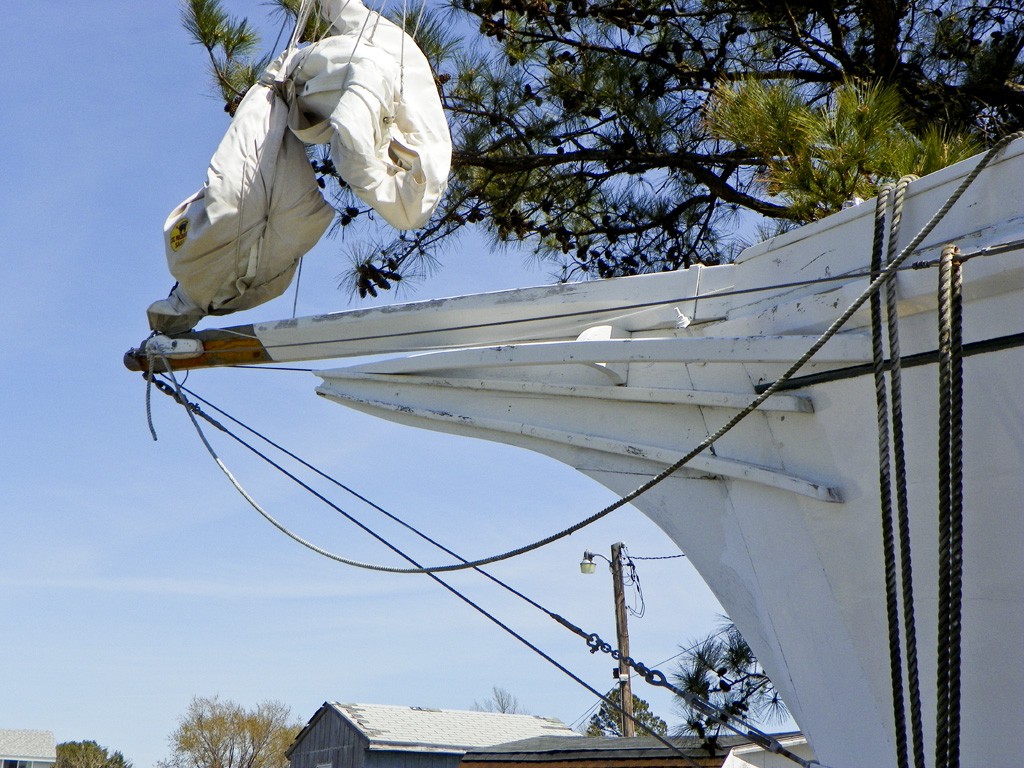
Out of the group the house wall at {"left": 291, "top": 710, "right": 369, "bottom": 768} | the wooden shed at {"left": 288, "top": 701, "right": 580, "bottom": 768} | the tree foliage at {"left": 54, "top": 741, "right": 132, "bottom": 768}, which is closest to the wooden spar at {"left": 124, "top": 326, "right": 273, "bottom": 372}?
the wooden shed at {"left": 288, "top": 701, "right": 580, "bottom": 768}

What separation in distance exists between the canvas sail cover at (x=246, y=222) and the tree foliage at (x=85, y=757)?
129 feet

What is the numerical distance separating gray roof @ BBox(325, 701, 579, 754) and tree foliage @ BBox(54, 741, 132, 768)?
23759 millimetres

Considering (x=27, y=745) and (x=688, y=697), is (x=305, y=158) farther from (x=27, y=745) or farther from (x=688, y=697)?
(x=27, y=745)

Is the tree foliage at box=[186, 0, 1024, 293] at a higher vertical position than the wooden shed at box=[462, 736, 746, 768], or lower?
higher

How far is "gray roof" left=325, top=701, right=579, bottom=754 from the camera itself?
1892 centimetres

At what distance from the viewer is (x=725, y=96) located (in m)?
5.18

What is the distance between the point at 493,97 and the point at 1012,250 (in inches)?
170

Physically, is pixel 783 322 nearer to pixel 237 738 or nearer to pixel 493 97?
pixel 493 97

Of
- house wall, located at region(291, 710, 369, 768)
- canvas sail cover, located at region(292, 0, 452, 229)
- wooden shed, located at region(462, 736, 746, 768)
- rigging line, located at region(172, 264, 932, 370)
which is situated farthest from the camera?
house wall, located at region(291, 710, 369, 768)

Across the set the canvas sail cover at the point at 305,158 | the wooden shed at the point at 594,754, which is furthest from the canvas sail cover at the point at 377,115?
the wooden shed at the point at 594,754

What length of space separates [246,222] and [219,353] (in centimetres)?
54

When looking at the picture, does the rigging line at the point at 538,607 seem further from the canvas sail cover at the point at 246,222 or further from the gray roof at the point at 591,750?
the gray roof at the point at 591,750

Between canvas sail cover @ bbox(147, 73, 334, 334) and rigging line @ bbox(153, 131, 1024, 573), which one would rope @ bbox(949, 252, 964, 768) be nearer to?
rigging line @ bbox(153, 131, 1024, 573)

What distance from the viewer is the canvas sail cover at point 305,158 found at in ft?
13.4
